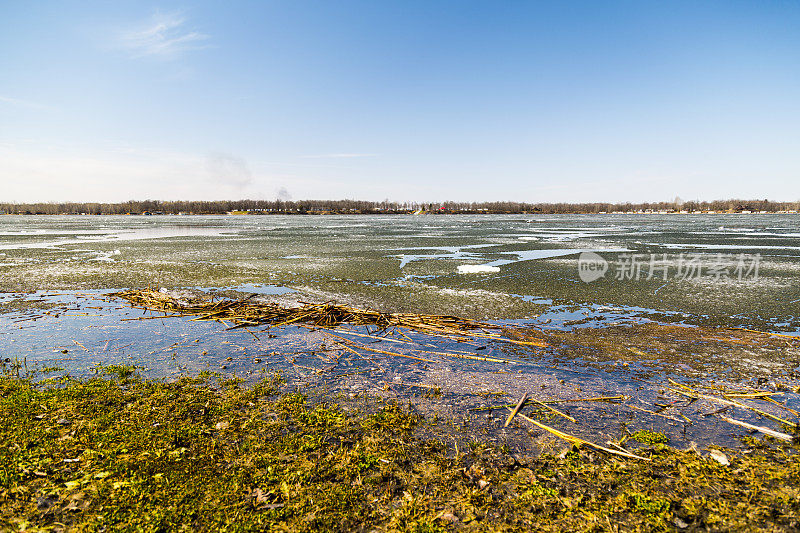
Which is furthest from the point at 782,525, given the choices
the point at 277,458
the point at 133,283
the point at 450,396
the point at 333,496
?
the point at 133,283

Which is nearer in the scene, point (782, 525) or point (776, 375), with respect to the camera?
point (782, 525)

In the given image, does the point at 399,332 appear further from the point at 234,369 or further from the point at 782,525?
the point at 782,525

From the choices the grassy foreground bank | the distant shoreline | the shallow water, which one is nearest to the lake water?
the shallow water

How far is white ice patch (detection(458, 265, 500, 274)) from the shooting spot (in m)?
17.3

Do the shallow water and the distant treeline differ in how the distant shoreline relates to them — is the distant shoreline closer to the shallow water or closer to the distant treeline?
the distant treeline

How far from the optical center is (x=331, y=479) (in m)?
4.09

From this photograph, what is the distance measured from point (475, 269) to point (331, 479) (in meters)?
14.5

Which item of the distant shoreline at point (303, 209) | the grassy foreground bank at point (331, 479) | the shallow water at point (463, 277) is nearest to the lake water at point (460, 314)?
the shallow water at point (463, 277)

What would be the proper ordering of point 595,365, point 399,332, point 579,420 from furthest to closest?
1. point 399,332
2. point 595,365
3. point 579,420

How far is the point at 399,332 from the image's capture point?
928 centimetres

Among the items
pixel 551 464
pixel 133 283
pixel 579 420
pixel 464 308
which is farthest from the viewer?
pixel 133 283

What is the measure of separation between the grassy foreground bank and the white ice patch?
12380 millimetres

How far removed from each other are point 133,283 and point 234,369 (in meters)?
10.6

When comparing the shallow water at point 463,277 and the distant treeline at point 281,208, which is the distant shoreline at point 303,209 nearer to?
the distant treeline at point 281,208
